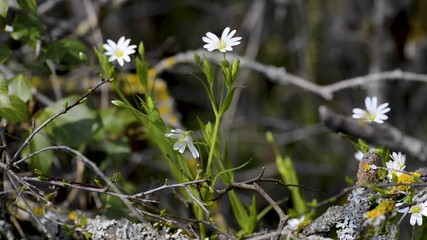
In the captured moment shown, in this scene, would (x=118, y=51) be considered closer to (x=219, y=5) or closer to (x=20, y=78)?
(x=20, y=78)

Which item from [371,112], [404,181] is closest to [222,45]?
[371,112]

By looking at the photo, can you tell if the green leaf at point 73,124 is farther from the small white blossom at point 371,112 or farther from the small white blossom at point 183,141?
the small white blossom at point 371,112

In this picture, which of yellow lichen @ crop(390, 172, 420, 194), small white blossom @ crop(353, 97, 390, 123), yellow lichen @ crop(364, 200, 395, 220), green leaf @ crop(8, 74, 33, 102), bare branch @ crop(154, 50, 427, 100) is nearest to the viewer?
yellow lichen @ crop(364, 200, 395, 220)

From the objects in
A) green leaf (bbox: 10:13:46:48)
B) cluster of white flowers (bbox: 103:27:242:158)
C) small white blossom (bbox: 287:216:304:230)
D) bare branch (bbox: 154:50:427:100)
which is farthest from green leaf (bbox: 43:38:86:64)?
small white blossom (bbox: 287:216:304:230)

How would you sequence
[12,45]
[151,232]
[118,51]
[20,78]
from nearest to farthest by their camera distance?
[151,232] → [118,51] → [20,78] → [12,45]

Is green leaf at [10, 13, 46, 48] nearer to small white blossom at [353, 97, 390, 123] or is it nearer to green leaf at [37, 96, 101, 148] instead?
green leaf at [37, 96, 101, 148]

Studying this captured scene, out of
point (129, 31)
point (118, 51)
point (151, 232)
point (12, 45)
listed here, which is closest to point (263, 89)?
point (129, 31)
